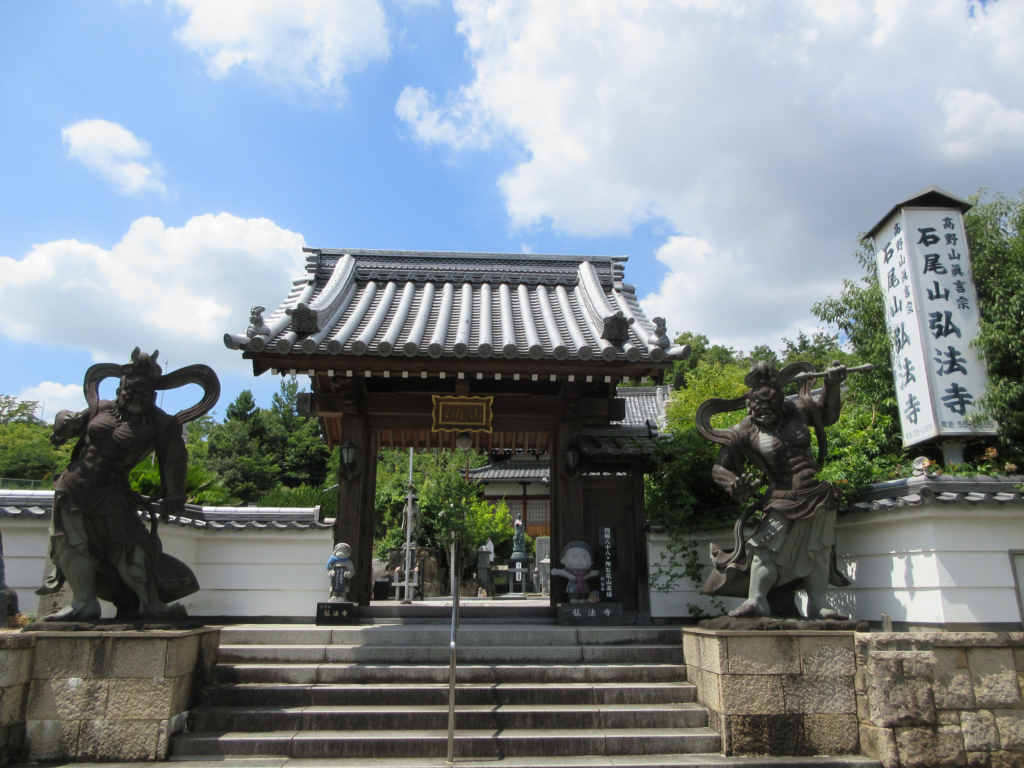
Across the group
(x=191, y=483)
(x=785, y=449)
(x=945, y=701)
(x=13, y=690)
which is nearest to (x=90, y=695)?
(x=13, y=690)

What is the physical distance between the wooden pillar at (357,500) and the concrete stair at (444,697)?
4.86 feet

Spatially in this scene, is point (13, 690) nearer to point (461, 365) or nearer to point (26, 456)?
point (461, 365)

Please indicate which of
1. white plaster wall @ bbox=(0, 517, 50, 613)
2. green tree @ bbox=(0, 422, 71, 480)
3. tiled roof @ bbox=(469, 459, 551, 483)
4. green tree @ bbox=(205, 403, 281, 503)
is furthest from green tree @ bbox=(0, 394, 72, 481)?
white plaster wall @ bbox=(0, 517, 50, 613)

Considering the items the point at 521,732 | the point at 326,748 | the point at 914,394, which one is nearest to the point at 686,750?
the point at 521,732

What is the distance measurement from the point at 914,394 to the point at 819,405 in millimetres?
2125

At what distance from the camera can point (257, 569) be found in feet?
27.3

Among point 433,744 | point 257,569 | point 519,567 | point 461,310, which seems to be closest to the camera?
point 433,744

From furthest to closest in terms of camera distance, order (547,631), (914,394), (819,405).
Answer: (914,394) → (547,631) → (819,405)

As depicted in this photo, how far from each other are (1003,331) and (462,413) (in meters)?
6.89

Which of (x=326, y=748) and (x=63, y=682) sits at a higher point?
(x=63, y=682)

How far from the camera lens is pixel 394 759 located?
16.9ft

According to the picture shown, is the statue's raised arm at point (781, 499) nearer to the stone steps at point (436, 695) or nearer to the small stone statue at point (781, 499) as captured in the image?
the small stone statue at point (781, 499)

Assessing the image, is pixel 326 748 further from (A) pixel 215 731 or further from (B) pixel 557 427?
(B) pixel 557 427

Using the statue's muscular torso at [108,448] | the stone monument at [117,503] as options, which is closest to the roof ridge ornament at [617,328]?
the stone monument at [117,503]
